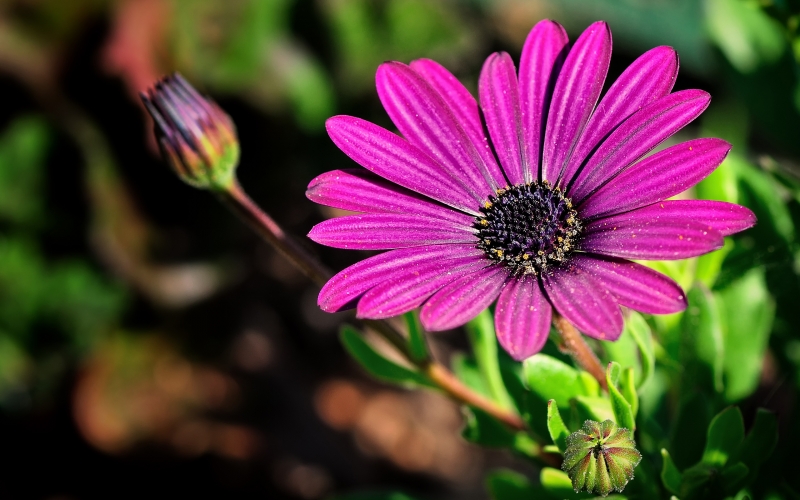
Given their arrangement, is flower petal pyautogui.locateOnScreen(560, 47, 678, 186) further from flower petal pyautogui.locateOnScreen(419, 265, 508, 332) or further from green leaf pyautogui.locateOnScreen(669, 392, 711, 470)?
green leaf pyautogui.locateOnScreen(669, 392, 711, 470)

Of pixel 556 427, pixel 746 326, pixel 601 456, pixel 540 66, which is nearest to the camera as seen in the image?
pixel 601 456

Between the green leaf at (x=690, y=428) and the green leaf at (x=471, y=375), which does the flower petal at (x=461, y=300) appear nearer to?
the green leaf at (x=690, y=428)

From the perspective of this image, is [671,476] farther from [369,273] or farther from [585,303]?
[369,273]

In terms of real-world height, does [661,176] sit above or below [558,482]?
above

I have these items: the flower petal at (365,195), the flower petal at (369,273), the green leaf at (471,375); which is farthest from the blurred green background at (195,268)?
the flower petal at (369,273)

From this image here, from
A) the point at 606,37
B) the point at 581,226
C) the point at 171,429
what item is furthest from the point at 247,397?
the point at 606,37

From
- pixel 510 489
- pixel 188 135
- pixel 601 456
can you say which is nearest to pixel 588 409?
pixel 601 456
